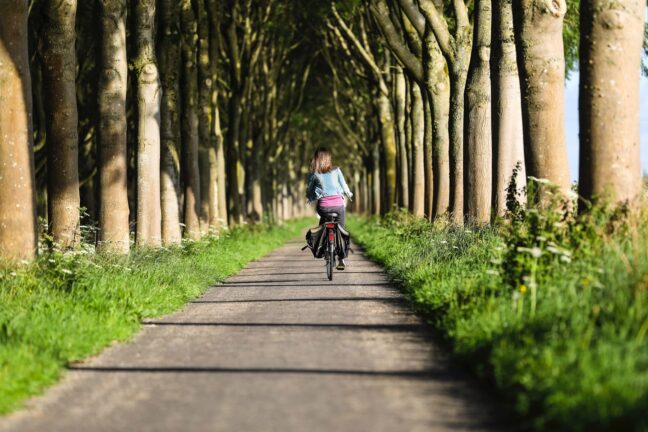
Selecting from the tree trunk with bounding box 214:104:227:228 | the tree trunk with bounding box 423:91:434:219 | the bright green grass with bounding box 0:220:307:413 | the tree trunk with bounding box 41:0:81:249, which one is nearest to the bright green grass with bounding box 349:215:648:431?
the bright green grass with bounding box 0:220:307:413

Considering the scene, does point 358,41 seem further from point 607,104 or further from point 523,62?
point 607,104

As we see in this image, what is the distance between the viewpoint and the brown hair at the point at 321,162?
52.9 ft

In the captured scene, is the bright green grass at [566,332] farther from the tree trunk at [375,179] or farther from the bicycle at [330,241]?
the tree trunk at [375,179]

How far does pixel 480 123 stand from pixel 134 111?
20.3 ft

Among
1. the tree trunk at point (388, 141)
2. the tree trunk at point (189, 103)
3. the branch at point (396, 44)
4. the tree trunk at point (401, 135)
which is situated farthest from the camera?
the tree trunk at point (388, 141)

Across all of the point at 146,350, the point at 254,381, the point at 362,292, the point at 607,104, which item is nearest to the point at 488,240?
the point at 362,292

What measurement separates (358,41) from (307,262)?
469 inches

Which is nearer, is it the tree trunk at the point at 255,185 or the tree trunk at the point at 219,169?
the tree trunk at the point at 219,169

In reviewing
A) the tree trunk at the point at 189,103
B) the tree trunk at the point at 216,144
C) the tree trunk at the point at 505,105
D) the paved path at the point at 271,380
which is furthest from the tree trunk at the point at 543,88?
the tree trunk at the point at 216,144

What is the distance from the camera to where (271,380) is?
22.6 feet

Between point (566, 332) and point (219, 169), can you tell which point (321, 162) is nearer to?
point (566, 332)

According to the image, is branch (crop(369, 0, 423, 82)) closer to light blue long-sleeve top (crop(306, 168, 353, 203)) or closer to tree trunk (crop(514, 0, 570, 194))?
light blue long-sleeve top (crop(306, 168, 353, 203))

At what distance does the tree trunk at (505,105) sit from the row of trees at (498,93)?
2 centimetres

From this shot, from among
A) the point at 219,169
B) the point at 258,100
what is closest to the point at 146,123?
the point at 219,169
